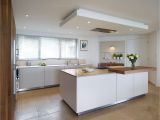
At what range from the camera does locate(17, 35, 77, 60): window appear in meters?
5.29

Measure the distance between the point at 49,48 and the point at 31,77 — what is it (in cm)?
167

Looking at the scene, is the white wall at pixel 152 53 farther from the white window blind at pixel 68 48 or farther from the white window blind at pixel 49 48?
the white window blind at pixel 49 48

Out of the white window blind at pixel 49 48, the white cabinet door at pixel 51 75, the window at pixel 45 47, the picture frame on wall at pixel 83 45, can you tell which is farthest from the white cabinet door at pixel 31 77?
the picture frame on wall at pixel 83 45

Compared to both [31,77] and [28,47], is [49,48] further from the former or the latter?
[31,77]

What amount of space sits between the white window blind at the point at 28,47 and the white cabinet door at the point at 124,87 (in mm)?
3757

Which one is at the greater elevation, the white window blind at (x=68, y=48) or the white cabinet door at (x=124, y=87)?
the white window blind at (x=68, y=48)

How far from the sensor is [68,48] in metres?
6.31

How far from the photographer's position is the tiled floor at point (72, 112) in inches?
107

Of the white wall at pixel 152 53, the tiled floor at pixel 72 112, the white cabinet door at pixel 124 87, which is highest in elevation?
the white wall at pixel 152 53

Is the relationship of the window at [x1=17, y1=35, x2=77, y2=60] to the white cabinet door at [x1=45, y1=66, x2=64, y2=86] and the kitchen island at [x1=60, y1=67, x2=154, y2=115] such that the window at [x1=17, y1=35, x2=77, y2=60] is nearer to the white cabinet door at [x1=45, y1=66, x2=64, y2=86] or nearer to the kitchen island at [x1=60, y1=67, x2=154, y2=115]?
the white cabinet door at [x1=45, y1=66, x2=64, y2=86]

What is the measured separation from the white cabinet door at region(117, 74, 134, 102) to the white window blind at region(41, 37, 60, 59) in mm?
3439

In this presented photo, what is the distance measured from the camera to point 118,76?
344 cm

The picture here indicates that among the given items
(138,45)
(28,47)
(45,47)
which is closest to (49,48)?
(45,47)

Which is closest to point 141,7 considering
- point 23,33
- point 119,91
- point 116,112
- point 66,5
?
point 66,5
